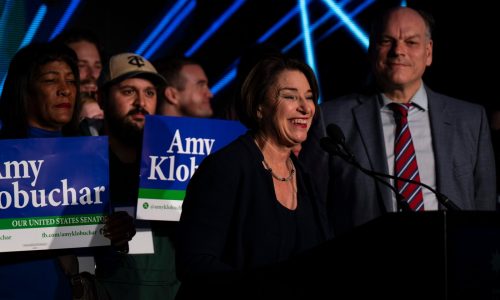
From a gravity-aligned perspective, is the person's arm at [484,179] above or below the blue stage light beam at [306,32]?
below

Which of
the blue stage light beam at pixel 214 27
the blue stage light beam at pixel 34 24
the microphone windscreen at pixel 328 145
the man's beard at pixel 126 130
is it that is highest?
the blue stage light beam at pixel 214 27

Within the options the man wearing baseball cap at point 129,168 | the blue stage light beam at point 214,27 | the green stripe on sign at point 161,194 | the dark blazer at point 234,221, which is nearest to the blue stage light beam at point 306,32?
the blue stage light beam at point 214,27

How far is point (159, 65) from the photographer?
539 cm

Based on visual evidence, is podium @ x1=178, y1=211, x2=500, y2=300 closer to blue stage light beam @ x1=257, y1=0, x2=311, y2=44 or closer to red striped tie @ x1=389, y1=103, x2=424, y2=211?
red striped tie @ x1=389, y1=103, x2=424, y2=211

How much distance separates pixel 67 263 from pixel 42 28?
2.60 meters

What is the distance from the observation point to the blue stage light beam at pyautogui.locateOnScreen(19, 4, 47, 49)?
563 cm

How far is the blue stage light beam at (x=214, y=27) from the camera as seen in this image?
6.42 meters

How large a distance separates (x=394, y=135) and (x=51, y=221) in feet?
4.89

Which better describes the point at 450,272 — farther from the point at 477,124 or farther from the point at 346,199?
the point at 477,124

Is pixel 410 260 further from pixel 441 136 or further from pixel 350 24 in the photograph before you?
pixel 350 24

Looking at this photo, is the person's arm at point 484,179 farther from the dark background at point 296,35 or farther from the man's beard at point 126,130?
the dark background at point 296,35

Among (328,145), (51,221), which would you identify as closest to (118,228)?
(51,221)

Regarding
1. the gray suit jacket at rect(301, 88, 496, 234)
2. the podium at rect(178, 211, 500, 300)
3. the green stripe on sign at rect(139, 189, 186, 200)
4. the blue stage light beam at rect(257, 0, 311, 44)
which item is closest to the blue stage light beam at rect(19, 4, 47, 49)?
the blue stage light beam at rect(257, 0, 311, 44)

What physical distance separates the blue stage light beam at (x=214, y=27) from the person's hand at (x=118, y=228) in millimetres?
2800
